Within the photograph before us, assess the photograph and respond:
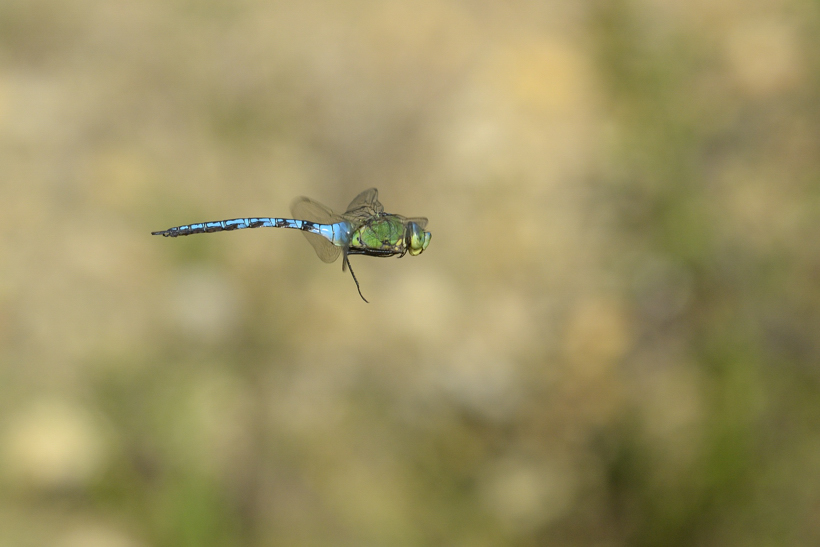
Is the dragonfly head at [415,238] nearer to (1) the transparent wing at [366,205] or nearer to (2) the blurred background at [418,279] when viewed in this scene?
(1) the transparent wing at [366,205]

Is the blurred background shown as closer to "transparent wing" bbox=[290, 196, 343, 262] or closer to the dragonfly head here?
"transparent wing" bbox=[290, 196, 343, 262]

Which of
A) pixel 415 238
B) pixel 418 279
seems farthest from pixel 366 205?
pixel 418 279

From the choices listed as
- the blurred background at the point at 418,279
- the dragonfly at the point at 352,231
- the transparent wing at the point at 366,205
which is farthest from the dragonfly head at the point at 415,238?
the blurred background at the point at 418,279

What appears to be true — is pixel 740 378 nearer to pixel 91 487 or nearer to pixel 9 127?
pixel 91 487

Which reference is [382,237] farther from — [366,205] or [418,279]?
[418,279]

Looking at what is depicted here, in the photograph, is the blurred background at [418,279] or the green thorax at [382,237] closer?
the green thorax at [382,237]

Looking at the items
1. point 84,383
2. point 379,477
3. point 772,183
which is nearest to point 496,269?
point 379,477

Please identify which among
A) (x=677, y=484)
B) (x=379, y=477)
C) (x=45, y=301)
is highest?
(x=45, y=301)
